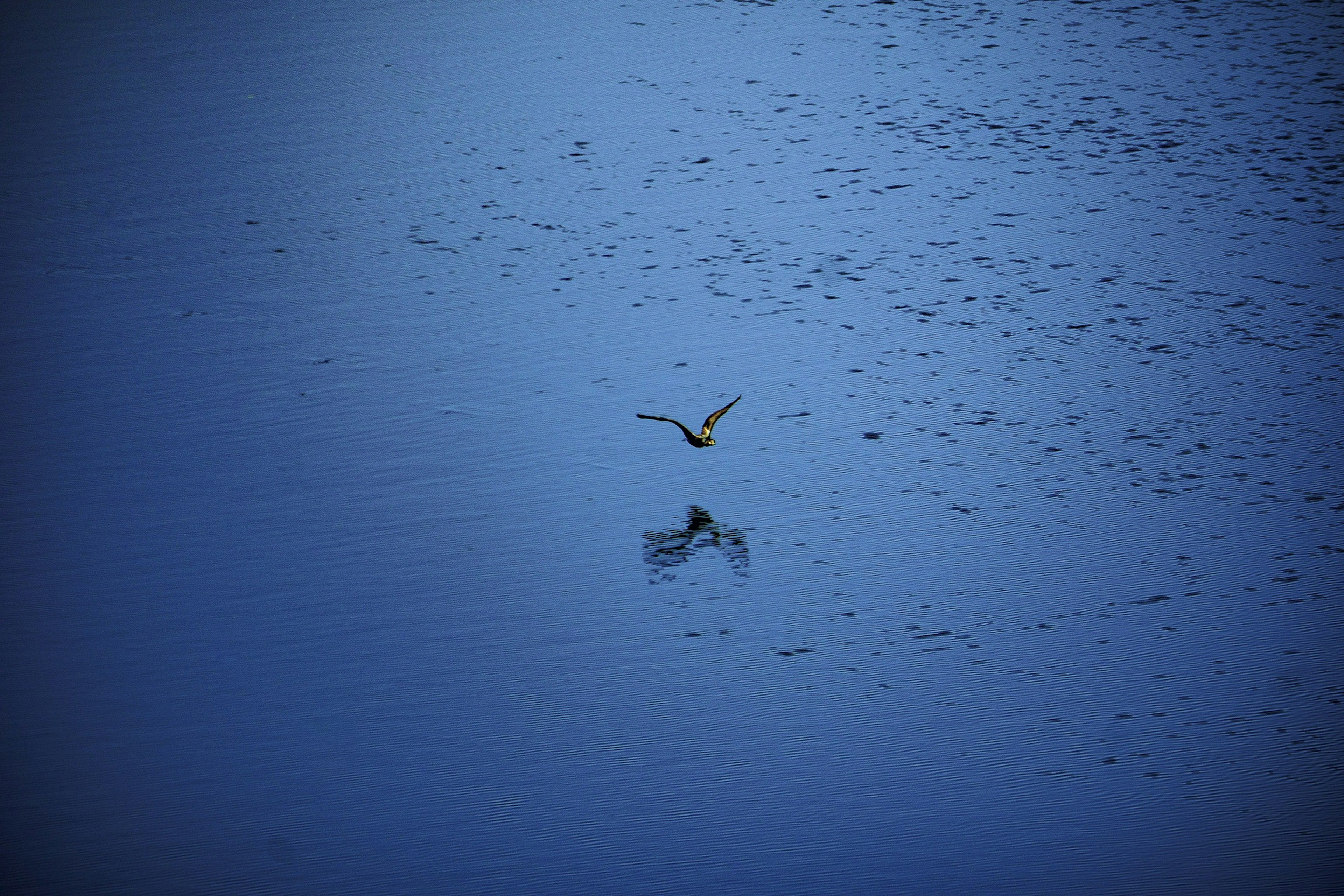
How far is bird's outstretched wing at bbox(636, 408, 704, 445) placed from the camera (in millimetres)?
4652

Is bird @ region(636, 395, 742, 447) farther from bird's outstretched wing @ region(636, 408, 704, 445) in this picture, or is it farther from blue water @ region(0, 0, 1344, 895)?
blue water @ region(0, 0, 1344, 895)

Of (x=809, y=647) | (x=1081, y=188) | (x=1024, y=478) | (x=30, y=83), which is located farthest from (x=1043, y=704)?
(x=30, y=83)

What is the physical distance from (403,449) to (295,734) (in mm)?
1356

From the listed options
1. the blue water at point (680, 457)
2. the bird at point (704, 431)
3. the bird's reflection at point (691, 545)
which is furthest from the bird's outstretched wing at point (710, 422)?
the bird's reflection at point (691, 545)

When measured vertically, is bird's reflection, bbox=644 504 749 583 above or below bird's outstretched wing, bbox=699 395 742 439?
below

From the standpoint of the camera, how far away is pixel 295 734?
3.90m

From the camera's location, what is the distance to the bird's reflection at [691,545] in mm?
4410

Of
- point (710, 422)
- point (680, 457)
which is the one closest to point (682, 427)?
point (710, 422)

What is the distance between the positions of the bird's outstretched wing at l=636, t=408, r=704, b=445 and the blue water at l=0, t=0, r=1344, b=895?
0.12 meters

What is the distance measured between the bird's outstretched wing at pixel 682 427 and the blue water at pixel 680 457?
0.40 ft

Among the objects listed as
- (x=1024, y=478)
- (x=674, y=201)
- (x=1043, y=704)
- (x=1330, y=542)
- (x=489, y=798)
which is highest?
(x=674, y=201)

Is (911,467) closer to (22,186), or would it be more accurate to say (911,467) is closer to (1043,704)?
(1043,704)

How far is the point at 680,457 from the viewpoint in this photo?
496 centimetres

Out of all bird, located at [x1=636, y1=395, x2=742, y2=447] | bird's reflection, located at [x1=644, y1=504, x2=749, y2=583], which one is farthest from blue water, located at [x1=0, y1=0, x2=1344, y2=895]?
bird, located at [x1=636, y1=395, x2=742, y2=447]
